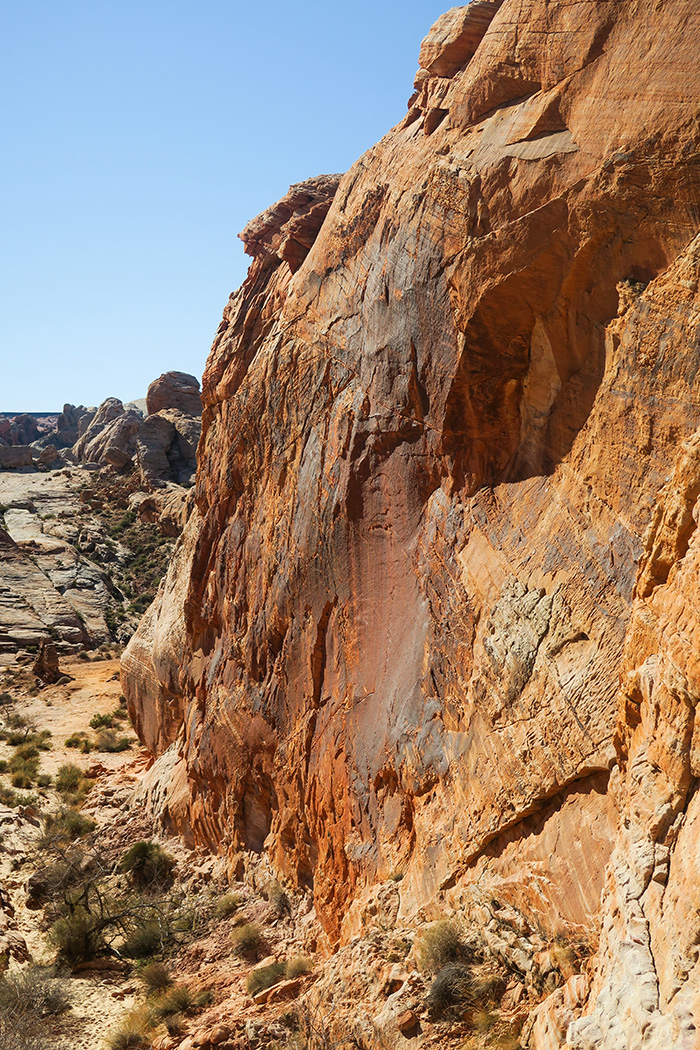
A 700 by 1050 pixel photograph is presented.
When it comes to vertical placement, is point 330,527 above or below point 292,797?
above

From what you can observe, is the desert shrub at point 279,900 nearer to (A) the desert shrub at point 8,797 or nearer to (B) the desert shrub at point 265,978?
(B) the desert shrub at point 265,978

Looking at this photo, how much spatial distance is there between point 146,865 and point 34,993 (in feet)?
14.1

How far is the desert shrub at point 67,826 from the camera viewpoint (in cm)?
1569

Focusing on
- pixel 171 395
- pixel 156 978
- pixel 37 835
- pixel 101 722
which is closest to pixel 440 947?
pixel 156 978

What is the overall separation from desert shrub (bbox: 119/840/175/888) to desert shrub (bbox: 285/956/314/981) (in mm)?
5306

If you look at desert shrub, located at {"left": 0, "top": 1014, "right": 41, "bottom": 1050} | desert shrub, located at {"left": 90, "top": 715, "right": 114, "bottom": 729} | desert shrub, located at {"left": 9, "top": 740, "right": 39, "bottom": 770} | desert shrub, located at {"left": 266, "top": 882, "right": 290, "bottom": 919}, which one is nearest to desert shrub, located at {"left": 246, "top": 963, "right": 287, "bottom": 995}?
desert shrub, located at {"left": 266, "top": 882, "right": 290, "bottom": 919}

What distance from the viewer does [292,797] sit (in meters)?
11.4

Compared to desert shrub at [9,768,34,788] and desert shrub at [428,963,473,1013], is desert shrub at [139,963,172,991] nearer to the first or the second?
desert shrub at [428,963,473,1013]

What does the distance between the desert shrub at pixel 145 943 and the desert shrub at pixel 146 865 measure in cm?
173

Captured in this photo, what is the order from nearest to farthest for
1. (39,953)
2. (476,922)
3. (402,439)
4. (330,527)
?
(476,922)
(402,439)
(330,527)
(39,953)

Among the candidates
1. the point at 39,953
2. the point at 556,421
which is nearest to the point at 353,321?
the point at 556,421

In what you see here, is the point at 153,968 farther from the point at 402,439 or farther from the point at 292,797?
the point at 402,439

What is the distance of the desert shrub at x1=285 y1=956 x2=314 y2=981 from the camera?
937cm

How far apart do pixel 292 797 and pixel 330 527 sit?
168 inches
